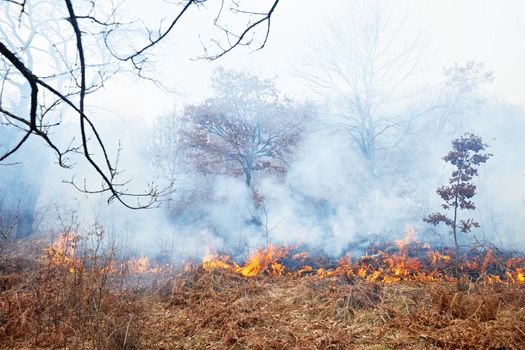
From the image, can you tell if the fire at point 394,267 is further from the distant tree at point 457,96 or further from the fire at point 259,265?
the distant tree at point 457,96

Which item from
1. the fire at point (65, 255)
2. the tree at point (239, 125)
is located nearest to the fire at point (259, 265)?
the fire at point (65, 255)

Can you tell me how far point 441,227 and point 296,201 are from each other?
20.6 ft

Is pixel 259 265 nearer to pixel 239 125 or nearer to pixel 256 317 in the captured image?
pixel 256 317

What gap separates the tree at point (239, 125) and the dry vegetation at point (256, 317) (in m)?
7.45

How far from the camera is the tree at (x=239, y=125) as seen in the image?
12.8 metres

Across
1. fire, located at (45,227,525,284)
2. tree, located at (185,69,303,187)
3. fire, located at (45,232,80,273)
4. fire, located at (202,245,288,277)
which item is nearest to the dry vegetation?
fire, located at (45,232,80,273)

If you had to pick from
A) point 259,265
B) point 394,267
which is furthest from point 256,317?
point 394,267

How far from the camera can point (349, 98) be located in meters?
17.2

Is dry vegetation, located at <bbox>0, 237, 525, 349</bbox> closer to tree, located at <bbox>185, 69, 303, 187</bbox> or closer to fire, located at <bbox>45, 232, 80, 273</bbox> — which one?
fire, located at <bbox>45, 232, 80, 273</bbox>

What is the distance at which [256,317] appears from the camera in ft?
15.2

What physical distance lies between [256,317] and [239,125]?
9225mm

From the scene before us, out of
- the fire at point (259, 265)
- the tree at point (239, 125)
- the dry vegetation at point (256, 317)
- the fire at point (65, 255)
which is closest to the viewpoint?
the dry vegetation at point (256, 317)

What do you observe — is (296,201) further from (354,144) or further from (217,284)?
(217,284)

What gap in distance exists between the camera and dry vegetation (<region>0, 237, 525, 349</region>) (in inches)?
141
